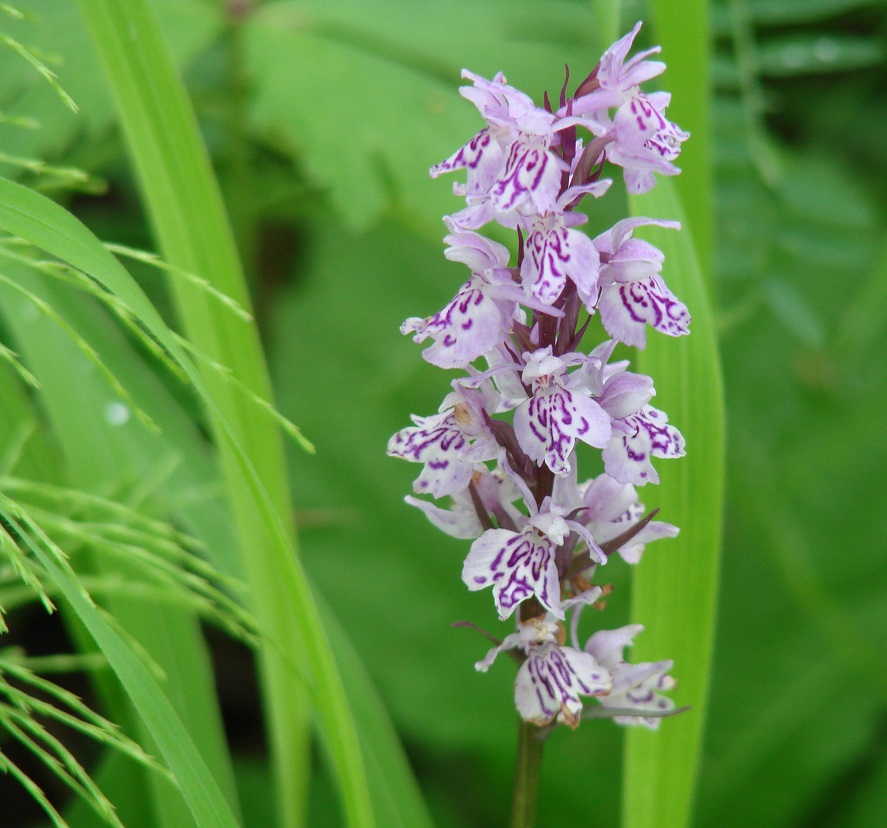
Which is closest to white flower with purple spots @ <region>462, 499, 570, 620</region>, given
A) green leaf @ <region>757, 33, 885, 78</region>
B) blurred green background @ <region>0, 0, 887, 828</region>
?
blurred green background @ <region>0, 0, 887, 828</region>

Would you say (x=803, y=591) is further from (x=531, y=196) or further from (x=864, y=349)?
(x=531, y=196)

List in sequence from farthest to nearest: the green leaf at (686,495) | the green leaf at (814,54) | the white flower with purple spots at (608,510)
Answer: the green leaf at (814,54) → the green leaf at (686,495) → the white flower with purple spots at (608,510)

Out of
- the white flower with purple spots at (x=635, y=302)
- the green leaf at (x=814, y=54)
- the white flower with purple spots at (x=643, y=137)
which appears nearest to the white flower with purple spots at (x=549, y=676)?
the white flower with purple spots at (x=635, y=302)

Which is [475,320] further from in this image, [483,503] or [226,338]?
[226,338]

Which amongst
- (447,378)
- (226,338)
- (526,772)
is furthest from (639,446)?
(447,378)

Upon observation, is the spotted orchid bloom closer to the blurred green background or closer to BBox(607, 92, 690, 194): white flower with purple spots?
BBox(607, 92, 690, 194): white flower with purple spots

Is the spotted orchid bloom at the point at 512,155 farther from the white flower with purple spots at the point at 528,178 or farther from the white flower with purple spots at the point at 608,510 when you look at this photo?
the white flower with purple spots at the point at 608,510

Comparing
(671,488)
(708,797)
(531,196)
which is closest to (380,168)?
(671,488)
